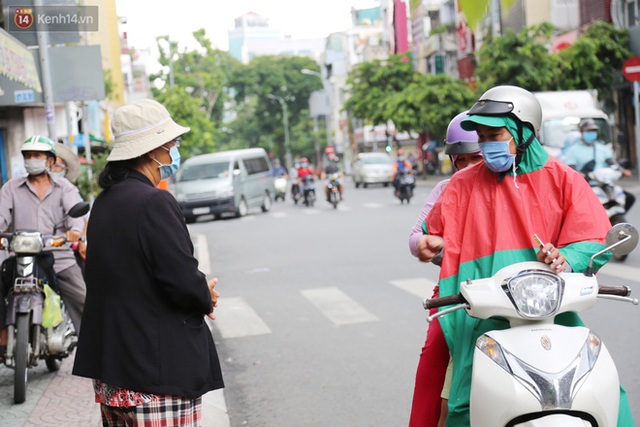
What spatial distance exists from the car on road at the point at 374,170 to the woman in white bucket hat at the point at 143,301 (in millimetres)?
38551

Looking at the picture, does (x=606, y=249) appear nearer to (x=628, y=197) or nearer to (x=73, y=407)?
(x=73, y=407)

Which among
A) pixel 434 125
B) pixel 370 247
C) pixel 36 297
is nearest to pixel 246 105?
pixel 434 125

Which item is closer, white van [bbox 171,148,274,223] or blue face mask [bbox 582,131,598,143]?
blue face mask [bbox 582,131,598,143]

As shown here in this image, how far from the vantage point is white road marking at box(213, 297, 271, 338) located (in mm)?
8562

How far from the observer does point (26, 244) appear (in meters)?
5.94

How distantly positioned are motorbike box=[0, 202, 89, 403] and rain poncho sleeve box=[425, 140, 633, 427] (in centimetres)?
343

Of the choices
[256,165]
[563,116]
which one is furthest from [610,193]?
[256,165]

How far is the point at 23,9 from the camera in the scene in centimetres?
914

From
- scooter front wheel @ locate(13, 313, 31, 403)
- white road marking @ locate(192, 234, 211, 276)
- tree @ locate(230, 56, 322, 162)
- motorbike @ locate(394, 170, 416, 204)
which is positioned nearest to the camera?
scooter front wheel @ locate(13, 313, 31, 403)

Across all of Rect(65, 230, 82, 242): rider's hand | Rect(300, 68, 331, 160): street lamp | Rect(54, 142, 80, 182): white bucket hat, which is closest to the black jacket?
Rect(65, 230, 82, 242): rider's hand

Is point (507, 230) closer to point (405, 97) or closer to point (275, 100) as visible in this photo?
point (405, 97)

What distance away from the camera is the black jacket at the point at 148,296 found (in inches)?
119

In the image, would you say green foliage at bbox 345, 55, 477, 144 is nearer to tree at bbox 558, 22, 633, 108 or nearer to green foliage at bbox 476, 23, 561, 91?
green foliage at bbox 476, 23, 561, 91

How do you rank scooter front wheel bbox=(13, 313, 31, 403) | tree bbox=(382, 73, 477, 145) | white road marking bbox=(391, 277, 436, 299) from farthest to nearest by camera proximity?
tree bbox=(382, 73, 477, 145) < white road marking bbox=(391, 277, 436, 299) < scooter front wheel bbox=(13, 313, 31, 403)
